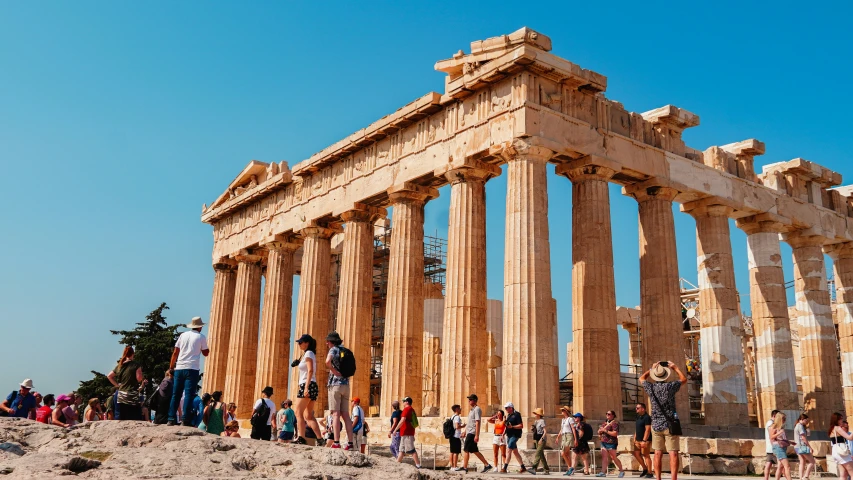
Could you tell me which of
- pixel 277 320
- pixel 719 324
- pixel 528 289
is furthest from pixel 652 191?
pixel 277 320

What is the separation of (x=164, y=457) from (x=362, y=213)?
20.7m

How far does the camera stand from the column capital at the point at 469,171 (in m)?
23.8

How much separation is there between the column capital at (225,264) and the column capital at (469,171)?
672 inches

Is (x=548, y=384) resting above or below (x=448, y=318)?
below

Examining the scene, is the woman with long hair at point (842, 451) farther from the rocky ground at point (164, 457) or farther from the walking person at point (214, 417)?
the walking person at point (214, 417)

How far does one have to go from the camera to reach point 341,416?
13.0 m

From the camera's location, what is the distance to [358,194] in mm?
28547

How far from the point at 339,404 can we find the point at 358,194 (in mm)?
16559

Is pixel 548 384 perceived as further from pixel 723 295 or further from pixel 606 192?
pixel 723 295

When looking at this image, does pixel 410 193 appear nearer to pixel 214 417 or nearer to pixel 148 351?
pixel 214 417

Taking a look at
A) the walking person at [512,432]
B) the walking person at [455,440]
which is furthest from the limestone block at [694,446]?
the walking person at [455,440]

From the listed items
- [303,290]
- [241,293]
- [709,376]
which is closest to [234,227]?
[241,293]

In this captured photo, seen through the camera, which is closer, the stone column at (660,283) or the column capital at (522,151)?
the column capital at (522,151)

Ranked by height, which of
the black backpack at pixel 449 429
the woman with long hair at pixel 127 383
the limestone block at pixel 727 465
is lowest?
the limestone block at pixel 727 465
